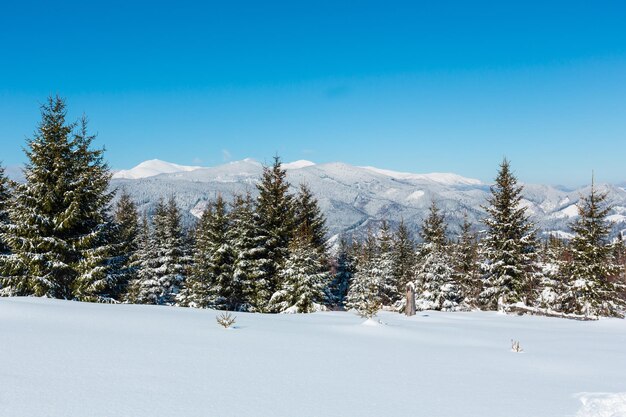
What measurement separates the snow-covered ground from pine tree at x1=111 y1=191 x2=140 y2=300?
1557 centimetres

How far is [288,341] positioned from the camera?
7.84 m

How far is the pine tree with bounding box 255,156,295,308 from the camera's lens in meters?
28.8

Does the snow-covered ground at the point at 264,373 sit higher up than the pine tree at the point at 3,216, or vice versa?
the pine tree at the point at 3,216

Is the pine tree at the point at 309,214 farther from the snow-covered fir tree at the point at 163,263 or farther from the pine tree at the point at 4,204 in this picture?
the pine tree at the point at 4,204

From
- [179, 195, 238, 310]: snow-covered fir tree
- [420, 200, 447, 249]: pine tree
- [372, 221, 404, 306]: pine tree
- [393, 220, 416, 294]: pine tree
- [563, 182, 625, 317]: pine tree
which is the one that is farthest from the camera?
[393, 220, 416, 294]: pine tree

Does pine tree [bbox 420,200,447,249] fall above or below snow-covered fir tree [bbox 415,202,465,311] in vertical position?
above

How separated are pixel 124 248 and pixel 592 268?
111 feet

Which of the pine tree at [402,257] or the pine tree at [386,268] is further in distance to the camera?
the pine tree at [402,257]

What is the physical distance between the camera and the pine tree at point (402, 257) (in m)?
45.9

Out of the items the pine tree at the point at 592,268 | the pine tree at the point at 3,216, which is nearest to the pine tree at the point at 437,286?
the pine tree at the point at 592,268

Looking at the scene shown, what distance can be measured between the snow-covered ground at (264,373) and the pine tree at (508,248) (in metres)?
21.9

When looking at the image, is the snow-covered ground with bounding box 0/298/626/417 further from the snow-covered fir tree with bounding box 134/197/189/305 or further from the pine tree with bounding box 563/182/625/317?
the snow-covered fir tree with bounding box 134/197/189/305

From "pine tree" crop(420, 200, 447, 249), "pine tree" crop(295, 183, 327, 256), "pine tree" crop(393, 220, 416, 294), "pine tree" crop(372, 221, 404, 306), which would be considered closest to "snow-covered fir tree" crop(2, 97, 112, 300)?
"pine tree" crop(295, 183, 327, 256)

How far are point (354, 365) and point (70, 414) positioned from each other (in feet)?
13.1
